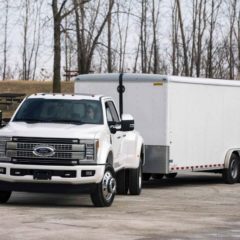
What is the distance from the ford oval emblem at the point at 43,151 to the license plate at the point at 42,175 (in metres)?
0.30

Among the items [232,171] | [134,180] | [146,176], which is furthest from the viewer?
[232,171]

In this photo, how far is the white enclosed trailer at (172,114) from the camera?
17781 millimetres

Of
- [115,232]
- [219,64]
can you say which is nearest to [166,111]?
[115,232]

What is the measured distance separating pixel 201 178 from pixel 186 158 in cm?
473

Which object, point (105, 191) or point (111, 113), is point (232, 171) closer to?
point (111, 113)

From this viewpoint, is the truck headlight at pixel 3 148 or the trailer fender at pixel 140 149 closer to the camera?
the truck headlight at pixel 3 148

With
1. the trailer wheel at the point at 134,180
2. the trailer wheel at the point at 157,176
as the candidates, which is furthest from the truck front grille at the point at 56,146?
the trailer wheel at the point at 157,176

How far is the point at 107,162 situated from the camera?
14141 millimetres

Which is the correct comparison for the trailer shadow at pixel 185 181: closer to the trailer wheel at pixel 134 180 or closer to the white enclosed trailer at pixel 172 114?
the white enclosed trailer at pixel 172 114

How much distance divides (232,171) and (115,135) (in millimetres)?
6479

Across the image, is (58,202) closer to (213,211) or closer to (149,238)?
(213,211)

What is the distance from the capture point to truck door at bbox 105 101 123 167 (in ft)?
48.9

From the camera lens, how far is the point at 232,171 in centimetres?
2062

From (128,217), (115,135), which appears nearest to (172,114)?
(115,135)
